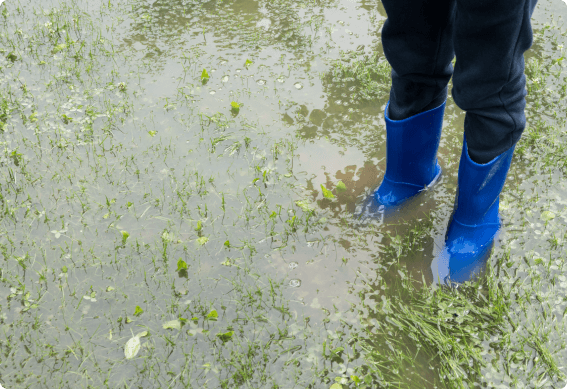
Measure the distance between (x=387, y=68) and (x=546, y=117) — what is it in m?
1.27

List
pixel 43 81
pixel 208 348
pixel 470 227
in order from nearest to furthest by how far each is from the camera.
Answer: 1. pixel 208 348
2. pixel 470 227
3. pixel 43 81

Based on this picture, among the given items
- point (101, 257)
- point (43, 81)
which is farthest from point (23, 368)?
point (43, 81)

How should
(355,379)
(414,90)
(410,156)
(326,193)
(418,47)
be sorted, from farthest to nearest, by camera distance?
(326,193) → (410,156) → (414,90) → (418,47) → (355,379)

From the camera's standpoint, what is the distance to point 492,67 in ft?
5.63

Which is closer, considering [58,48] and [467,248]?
[467,248]

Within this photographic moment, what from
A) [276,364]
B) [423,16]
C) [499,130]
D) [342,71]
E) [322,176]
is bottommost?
[276,364]

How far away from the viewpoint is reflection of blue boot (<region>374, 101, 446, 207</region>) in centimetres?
239

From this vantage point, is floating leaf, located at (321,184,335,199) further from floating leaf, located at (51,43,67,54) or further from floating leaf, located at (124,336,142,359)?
floating leaf, located at (51,43,67,54)

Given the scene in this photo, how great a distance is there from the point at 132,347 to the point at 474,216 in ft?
6.00

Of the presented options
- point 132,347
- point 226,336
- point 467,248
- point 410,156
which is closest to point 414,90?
point 410,156

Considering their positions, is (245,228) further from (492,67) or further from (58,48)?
(58,48)

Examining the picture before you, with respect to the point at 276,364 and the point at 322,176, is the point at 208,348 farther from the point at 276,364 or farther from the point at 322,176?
the point at 322,176

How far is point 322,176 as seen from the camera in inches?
116

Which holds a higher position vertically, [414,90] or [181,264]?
[414,90]
